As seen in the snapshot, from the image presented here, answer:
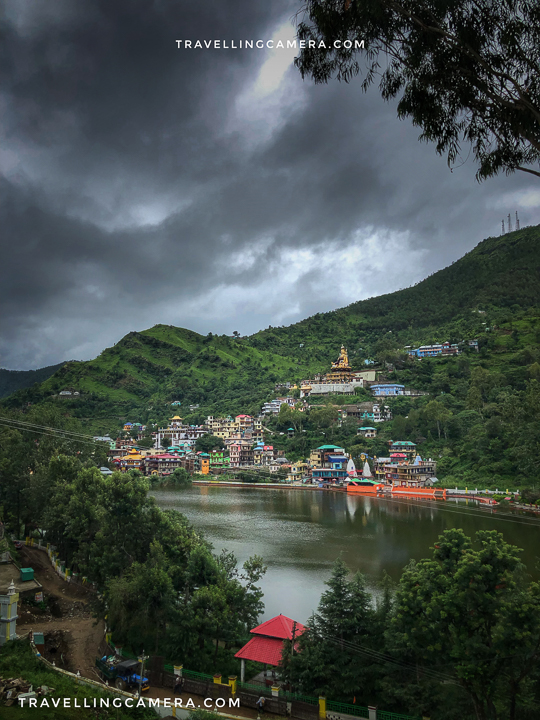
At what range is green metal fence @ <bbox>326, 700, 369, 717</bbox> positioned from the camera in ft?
25.1

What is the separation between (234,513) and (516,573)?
2160 cm

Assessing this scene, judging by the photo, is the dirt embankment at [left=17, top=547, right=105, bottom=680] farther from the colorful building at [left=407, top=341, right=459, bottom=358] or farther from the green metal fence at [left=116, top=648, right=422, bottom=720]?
the colorful building at [left=407, top=341, right=459, bottom=358]

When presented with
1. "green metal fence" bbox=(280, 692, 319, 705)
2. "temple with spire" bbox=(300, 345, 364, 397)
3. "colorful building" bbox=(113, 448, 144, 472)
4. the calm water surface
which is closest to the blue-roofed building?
"temple with spire" bbox=(300, 345, 364, 397)

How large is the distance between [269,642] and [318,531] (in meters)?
14.1

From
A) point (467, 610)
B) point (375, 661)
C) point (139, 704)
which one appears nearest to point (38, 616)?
point (139, 704)

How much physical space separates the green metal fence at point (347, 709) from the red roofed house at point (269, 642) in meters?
1.38

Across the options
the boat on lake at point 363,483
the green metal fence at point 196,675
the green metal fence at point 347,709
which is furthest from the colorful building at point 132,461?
the green metal fence at point 347,709

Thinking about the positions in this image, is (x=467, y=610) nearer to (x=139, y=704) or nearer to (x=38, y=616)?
(x=139, y=704)

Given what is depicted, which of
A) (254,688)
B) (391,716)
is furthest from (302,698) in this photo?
(391,716)

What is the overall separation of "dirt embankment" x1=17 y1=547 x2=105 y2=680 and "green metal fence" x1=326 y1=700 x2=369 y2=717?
424 cm

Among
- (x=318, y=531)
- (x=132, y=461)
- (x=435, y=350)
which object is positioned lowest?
(x=318, y=531)

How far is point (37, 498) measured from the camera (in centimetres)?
1744

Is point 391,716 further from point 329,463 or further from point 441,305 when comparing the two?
point 441,305

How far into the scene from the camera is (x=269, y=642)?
9367 millimetres
